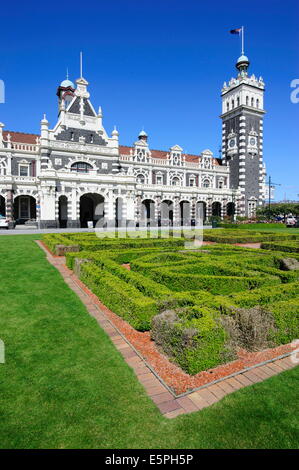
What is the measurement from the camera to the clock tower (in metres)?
50.0

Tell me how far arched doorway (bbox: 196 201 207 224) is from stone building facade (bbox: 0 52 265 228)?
0.18 meters

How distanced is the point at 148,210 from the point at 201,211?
1020 centimetres

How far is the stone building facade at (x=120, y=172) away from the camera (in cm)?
3475

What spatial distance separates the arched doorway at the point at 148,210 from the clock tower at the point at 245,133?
18146mm

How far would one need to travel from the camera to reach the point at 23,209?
3884 cm

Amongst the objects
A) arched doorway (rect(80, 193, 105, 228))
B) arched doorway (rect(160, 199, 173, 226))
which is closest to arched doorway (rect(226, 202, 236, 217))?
arched doorway (rect(160, 199, 173, 226))

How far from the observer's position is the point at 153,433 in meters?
3.15

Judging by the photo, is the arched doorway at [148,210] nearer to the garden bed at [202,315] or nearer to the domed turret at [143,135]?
the domed turret at [143,135]

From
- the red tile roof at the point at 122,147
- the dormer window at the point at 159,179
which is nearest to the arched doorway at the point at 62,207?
the red tile roof at the point at 122,147

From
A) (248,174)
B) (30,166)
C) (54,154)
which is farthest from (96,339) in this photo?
(248,174)

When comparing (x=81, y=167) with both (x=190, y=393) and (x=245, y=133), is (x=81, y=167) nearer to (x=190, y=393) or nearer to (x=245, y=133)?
(x=245, y=133)

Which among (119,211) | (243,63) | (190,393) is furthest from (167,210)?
(190,393)

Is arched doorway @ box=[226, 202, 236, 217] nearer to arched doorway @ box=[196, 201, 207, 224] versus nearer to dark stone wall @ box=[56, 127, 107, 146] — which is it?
arched doorway @ box=[196, 201, 207, 224]

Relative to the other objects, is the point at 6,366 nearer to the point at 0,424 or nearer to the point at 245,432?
the point at 0,424
